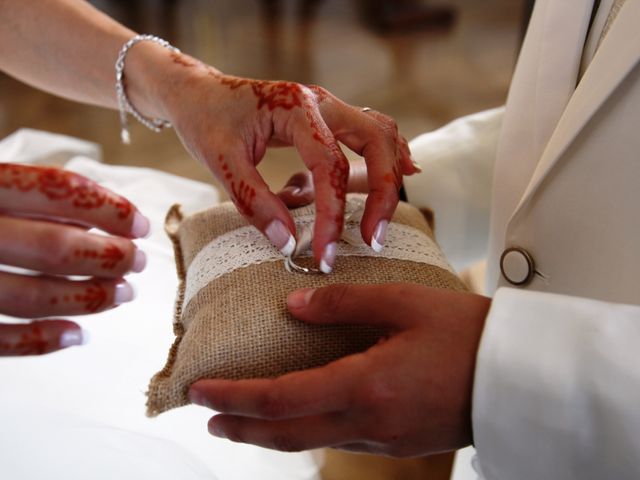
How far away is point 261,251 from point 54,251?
0.26m

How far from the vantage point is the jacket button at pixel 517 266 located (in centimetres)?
72

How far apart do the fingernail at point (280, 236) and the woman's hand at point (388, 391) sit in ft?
0.48

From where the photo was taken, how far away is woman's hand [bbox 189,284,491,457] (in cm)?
49

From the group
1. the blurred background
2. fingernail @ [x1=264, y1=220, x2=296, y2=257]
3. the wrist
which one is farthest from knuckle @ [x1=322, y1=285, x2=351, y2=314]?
the blurred background

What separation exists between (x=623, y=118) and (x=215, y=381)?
0.50 m

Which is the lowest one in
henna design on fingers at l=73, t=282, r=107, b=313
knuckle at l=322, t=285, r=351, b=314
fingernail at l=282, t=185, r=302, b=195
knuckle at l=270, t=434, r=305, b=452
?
knuckle at l=270, t=434, r=305, b=452

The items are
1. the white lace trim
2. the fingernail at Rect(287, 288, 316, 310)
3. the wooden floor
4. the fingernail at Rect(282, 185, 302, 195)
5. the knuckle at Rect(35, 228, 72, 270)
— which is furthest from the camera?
the wooden floor

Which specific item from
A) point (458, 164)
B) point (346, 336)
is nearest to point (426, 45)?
point (458, 164)

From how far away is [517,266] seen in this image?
0.73 meters

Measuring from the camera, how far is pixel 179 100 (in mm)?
Result: 787

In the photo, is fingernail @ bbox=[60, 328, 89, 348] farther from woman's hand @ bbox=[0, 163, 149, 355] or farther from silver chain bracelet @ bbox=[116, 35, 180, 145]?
silver chain bracelet @ bbox=[116, 35, 180, 145]

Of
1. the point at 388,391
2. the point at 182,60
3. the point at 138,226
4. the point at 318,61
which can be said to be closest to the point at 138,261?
the point at 138,226

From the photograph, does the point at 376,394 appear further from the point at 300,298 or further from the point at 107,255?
the point at 107,255

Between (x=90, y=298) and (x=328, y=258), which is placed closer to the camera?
(x=90, y=298)
